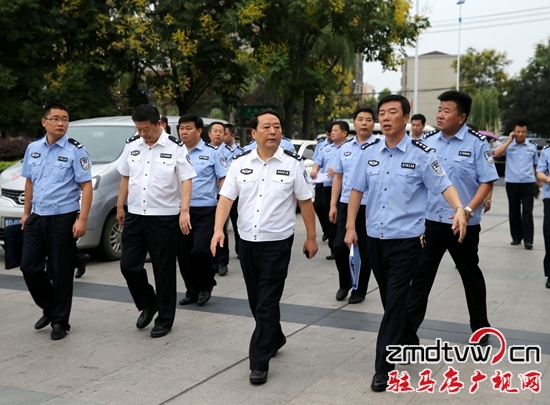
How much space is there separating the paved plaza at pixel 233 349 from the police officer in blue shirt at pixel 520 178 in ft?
9.93

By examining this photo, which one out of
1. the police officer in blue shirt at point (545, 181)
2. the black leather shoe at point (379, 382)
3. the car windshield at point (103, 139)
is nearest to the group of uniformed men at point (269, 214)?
the black leather shoe at point (379, 382)

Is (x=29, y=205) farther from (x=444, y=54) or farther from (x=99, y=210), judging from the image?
(x=444, y=54)

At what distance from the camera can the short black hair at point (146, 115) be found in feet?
19.7

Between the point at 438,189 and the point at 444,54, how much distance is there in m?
112

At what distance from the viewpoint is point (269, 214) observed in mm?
5086

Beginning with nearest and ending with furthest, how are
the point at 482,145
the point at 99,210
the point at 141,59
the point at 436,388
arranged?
the point at 436,388 → the point at 482,145 → the point at 99,210 → the point at 141,59

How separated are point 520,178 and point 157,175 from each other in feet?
23.9

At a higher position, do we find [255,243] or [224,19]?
[224,19]

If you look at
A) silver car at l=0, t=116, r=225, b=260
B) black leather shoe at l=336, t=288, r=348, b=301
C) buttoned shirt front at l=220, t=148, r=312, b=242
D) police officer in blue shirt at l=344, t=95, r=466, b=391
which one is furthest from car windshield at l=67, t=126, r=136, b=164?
police officer in blue shirt at l=344, t=95, r=466, b=391

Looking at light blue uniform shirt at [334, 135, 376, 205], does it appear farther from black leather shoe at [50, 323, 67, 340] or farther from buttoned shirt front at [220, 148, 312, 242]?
black leather shoe at [50, 323, 67, 340]

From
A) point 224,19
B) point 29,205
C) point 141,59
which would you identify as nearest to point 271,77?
point 224,19

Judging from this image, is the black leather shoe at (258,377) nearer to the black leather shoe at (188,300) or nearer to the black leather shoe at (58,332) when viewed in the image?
the black leather shoe at (58,332)

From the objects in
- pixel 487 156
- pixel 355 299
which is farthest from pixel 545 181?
pixel 487 156

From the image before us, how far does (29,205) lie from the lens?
20.8 feet
